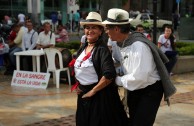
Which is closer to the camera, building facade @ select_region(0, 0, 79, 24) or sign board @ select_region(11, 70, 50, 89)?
sign board @ select_region(11, 70, 50, 89)

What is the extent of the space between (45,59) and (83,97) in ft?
21.0

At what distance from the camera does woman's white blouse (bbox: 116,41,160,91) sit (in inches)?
150

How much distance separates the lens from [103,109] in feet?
13.4

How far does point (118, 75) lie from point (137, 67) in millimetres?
298

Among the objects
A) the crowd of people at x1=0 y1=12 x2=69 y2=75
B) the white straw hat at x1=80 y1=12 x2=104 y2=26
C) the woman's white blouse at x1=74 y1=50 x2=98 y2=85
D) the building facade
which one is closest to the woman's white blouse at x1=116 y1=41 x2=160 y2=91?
the woman's white blouse at x1=74 y1=50 x2=98 y2=85

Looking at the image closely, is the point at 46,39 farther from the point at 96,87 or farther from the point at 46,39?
the point at 96,87

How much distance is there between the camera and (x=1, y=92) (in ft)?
30.7

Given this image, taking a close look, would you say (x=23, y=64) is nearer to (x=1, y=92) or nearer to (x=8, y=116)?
(x=1, y=92)

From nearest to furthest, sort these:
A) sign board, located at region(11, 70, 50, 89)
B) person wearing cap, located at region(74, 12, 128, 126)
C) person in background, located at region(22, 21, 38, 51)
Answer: person wearing cap, located at region(74, 12, 128, 126) < sign board, located at region(11, 70, 50, 89) < person in background, located at region(22, 21, 38, 51)

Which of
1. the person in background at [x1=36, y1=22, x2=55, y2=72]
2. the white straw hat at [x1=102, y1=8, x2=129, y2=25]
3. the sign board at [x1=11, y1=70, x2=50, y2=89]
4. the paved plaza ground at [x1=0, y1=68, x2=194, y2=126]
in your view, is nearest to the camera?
the white straw hat at [x1=102, y1=8, x2=129, y2=25]

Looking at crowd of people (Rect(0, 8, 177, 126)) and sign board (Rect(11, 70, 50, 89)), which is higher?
crowd of people (Rect(0, 8, 177, 126))

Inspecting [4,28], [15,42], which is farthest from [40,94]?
[4,28]

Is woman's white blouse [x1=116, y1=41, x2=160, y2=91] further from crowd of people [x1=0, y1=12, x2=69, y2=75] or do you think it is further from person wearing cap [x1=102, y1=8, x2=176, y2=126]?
crowd of people [x1=0, y1=12, x2=69, y2=75]

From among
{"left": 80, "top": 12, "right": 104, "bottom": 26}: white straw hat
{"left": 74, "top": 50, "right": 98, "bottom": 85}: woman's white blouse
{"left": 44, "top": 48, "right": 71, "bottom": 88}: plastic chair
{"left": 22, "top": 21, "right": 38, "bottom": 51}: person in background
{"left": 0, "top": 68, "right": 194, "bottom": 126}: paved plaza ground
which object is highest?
{"left": 80, "top": 12, "right": 104, "bottom": 26}: white straw hat
